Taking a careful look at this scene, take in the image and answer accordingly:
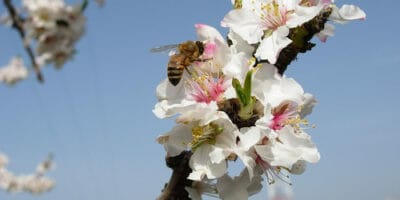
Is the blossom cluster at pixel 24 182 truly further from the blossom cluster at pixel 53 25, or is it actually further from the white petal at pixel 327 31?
the white petal at pixel 327 31

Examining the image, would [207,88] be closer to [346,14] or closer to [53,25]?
[346,14]

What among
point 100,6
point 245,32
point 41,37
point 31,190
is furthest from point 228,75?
point 31,190

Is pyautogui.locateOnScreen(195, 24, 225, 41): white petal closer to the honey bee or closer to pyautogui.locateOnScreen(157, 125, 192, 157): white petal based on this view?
the honey bee

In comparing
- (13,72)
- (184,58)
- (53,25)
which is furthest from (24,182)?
(184,58)

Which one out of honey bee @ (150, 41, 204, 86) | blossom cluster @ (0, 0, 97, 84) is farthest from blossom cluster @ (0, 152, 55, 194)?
honey bee @ (150, 41, 204, 86)

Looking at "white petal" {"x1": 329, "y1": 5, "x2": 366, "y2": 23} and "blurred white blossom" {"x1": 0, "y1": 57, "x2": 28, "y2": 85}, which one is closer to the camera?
"white petal" {"x1": 329, "y1": 5, "x2": 366, "y2": 23}

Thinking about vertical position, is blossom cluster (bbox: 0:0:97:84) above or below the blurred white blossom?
above

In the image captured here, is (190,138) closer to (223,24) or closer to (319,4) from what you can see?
(223,24)
